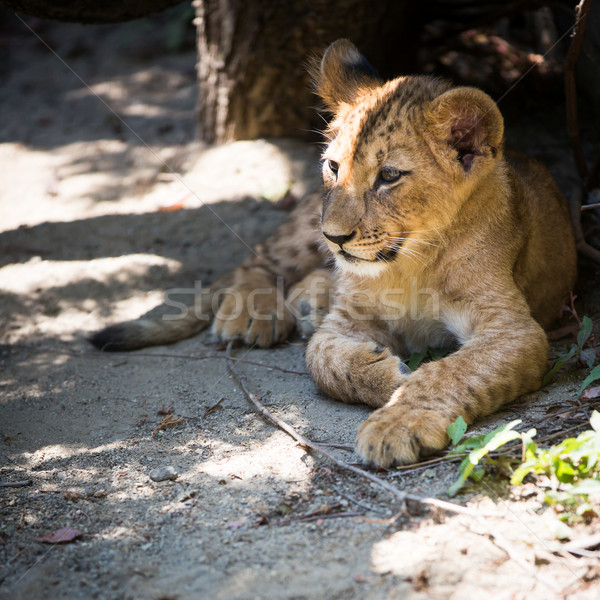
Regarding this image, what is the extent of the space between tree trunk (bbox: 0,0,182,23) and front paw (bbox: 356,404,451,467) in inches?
126

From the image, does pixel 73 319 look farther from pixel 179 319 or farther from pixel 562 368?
pixel 562 368

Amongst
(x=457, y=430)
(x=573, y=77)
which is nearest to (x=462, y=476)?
(x=457, y=430)

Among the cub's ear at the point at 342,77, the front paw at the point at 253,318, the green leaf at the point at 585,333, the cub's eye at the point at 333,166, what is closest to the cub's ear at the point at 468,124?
the cub's eye at the point at 333,166

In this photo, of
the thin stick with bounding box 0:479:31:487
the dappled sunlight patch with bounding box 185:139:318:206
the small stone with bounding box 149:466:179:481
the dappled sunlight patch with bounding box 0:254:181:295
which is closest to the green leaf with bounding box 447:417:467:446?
the small stone with bounding box 149:466:179:481

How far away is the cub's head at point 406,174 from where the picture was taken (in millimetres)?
3184

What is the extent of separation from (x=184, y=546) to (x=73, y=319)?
275cm

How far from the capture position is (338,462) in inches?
105

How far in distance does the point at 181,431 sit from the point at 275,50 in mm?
3513

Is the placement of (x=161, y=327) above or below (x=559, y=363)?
below

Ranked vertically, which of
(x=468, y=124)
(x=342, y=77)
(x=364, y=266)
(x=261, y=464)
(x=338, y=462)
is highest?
(x=342, y=77)

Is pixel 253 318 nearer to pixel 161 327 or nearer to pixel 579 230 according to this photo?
pixel 161 327

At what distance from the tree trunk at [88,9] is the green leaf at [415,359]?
2827mm

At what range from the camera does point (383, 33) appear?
5477 millimetres

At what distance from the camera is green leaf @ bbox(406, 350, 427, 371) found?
3.63 meters
